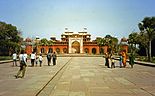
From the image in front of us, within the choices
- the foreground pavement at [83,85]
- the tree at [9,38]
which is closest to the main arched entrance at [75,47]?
the tree at [9,38]

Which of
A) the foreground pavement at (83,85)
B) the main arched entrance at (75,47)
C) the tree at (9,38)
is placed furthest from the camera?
the main arched entrance at (75,47)

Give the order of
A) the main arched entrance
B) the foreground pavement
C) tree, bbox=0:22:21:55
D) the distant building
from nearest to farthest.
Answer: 1. the foreground pavement
2. tree, bbox=0:22:21:55
3. the distant building
4. the main arched entrance

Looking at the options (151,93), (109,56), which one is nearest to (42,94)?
Result: (151,93)

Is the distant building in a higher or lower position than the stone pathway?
higher

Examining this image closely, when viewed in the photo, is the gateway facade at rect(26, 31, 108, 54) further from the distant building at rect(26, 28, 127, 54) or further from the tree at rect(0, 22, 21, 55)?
the tree at rect(0, 22, 21, 55)

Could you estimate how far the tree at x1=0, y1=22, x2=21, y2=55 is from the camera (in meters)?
74.6

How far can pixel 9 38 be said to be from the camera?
78938mm

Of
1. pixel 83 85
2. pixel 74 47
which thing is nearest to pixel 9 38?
pixel 74 47

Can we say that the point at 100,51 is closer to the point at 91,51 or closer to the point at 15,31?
the point at 91,51

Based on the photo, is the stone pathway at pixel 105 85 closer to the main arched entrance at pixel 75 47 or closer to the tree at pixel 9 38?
the tree at pixel 9 38

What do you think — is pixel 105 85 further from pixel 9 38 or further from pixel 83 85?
pixel 9 38

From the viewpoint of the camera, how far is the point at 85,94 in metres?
10.4

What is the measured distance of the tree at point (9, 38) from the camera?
245ft

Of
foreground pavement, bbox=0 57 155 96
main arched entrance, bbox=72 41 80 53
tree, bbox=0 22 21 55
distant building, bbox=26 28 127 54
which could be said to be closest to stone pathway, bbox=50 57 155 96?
foreground pavement, bbox=0 57 155 96
